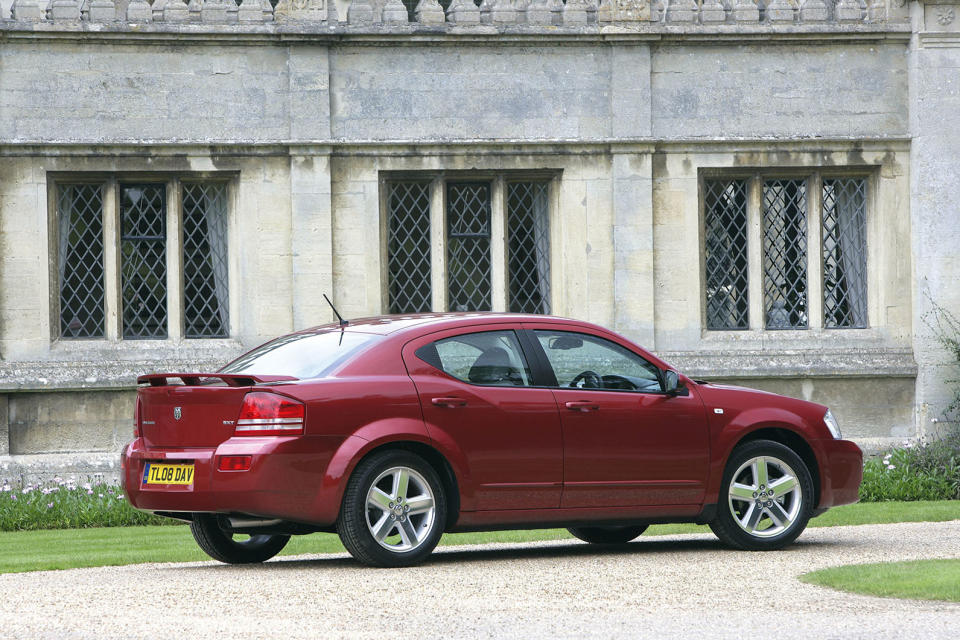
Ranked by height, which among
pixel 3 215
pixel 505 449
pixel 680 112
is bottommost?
pixel 505 449

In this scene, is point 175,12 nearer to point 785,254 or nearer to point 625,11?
point 625,11

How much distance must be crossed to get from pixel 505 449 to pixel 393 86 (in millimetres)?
7813

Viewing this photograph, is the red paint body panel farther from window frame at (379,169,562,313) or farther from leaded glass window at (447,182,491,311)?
leaded glass window at (447,182,491,311)

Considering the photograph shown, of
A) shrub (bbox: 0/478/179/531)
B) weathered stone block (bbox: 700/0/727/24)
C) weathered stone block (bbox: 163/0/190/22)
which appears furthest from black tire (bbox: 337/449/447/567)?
weathered stone block (bbox: 700/0/727/24)

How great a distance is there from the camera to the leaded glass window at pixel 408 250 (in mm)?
16516

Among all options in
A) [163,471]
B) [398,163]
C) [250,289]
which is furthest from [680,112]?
[163,471]

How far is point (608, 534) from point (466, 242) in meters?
6.46

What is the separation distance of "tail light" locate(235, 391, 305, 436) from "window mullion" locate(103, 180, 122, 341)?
305 inches

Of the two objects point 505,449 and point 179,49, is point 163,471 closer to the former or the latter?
point 505,449

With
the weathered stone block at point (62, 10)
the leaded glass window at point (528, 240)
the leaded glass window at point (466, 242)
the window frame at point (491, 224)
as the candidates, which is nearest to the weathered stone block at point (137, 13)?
the weathered stone block at point (62, 10)

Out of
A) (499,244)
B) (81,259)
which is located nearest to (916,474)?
(499,244)

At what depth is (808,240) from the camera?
55.5 feet

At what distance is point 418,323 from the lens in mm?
9367

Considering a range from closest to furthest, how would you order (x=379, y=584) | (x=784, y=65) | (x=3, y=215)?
(x=379, y=584), (x=3, y=215), (x=784, y=65)
